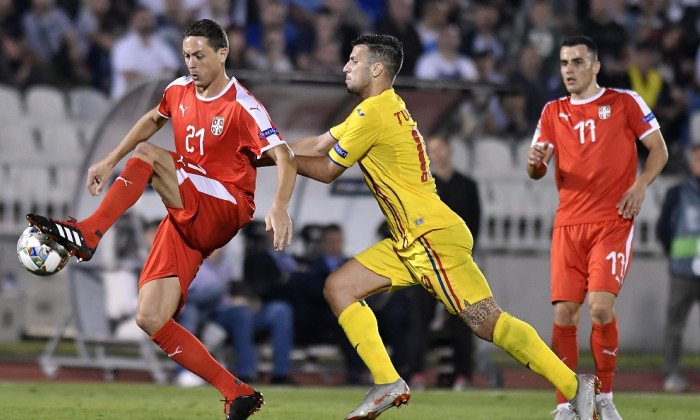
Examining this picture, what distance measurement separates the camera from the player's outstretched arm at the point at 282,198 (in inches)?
258

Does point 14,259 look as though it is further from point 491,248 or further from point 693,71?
point 693,71

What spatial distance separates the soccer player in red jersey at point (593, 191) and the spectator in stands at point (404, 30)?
7.20 metres

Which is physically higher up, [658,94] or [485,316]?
[658,94]

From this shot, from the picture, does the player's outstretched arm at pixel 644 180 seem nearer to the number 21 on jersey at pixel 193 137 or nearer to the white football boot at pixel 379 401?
the white football boot at pixel 379 401

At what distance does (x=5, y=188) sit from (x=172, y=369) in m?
2.89

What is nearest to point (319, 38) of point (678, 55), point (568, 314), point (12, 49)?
point (12, 49)

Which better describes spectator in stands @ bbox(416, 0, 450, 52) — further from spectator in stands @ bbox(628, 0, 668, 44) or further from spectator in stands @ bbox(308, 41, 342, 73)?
spectator in stands @ bbox(628, 0, 668, 44)

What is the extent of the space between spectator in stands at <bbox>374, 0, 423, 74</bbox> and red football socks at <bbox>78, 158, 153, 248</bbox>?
8.76 m

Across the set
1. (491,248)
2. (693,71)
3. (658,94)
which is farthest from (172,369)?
(693,71)

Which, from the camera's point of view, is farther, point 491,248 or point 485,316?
point 491,248

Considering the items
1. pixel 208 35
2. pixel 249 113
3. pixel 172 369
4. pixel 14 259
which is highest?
pixel 208 35

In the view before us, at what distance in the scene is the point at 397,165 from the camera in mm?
7289

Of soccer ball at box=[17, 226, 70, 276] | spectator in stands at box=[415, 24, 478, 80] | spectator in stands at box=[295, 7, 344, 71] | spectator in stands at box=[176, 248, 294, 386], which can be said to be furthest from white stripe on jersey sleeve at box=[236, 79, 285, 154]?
spectator in stands at box=[295, 7, 344, 71]

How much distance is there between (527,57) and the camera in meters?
16.3
